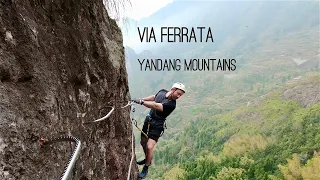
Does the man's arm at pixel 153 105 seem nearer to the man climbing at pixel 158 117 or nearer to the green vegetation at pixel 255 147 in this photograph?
the man climbing at pixel 158 117

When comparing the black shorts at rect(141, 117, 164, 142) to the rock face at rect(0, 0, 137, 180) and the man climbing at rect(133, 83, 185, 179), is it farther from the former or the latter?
the rock face at rect(0, 0, 137, 180)

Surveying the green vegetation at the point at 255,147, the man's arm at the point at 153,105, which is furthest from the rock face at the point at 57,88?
the green vegetation at the point at 255,147

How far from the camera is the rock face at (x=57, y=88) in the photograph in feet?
8.43

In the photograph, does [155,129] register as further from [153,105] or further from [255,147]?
[255,147]

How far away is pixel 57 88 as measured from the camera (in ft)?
10.6

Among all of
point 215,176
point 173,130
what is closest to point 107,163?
point 215,176

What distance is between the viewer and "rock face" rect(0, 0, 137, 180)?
257 cm

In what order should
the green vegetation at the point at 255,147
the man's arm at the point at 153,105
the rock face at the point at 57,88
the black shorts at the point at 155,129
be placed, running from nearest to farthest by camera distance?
the rock face at the point at 57,88 < the man's arm at the point at 153,105 < the black shorts at the point at 155,129 < the green vegetation at the point at 255,147

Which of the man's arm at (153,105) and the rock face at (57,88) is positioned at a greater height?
the rock face at (57,88)

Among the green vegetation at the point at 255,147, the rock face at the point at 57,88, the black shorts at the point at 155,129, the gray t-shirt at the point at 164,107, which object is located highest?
the rock face at the point at 57,88

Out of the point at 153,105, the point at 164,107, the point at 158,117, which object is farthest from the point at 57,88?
the point at 158,117

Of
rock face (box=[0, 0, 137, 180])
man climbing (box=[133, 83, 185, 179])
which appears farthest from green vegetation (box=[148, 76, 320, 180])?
rock face (box=[0, 0, 137, 180])

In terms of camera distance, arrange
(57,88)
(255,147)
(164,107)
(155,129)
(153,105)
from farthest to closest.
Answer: (255,147), (155,129), (164,107), (153,105), (57,88)

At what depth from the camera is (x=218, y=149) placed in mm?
101562
